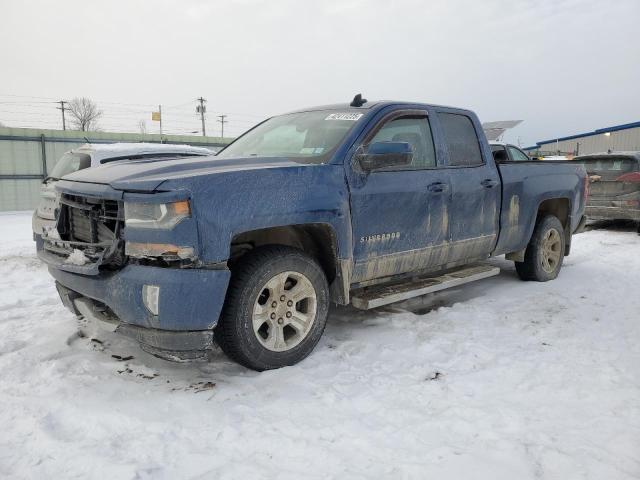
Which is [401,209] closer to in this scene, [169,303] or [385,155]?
[385,155]

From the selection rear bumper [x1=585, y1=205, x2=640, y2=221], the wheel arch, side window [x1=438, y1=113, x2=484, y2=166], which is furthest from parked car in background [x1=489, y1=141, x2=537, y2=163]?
the wheel arch

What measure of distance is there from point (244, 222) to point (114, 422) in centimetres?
131

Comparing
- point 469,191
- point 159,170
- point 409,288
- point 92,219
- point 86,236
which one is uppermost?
point 159,170

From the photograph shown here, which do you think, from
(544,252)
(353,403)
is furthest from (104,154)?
(544,252)

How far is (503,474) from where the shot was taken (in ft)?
7.45

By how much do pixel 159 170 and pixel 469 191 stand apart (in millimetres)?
2774

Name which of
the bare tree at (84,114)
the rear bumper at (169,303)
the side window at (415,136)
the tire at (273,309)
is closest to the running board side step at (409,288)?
the tire at (273,309)

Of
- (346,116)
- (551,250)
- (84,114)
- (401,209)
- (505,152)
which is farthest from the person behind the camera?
(84,114)

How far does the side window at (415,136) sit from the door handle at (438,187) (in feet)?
0.59

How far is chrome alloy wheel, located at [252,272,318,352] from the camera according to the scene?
130 inches

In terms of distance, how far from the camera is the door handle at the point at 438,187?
4219mm

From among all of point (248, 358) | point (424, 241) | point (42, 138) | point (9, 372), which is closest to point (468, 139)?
point (424, 241)

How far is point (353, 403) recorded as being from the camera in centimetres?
294

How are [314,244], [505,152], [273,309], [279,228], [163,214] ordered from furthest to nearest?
[505,152] → [314,244] → [279,228] → [273,309] → [163,214]
